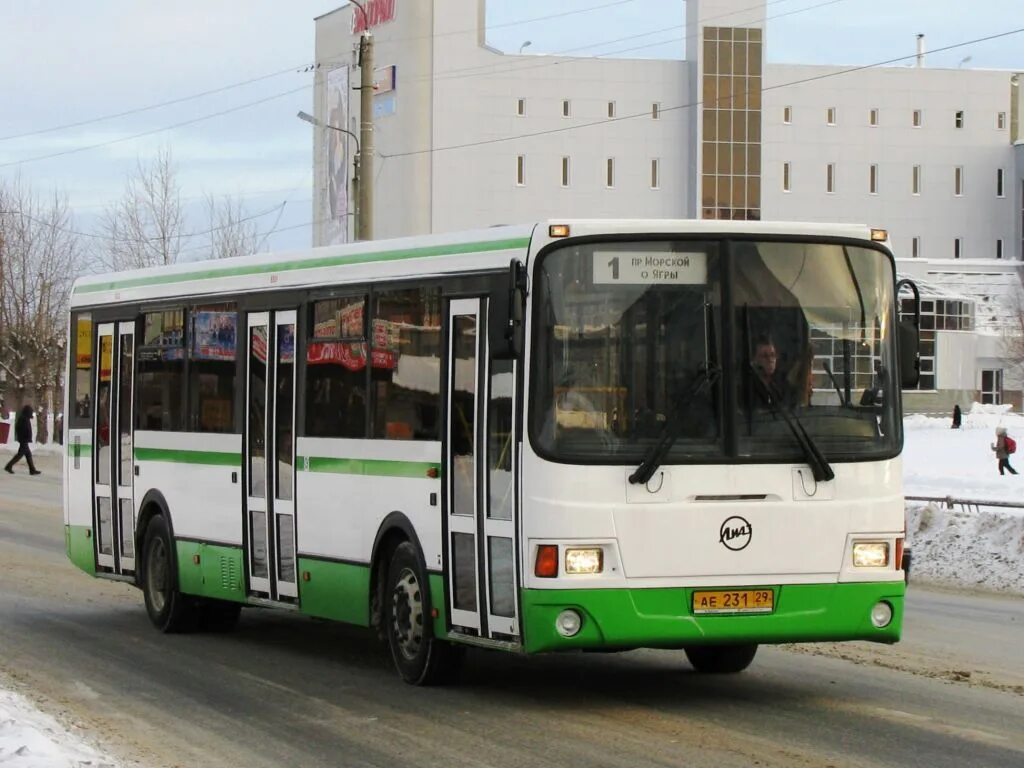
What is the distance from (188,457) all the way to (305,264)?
230 centimetres

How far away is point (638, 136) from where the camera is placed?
109 m

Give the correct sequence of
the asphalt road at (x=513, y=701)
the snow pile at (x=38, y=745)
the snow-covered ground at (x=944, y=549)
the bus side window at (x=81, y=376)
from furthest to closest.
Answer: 1. the bus side window at (x=81, y=376)
2. the asphalt road at (x=513, y=701)
3. the snow-covered ground at (x=944, y=549)
4. the snow pile at (x=38, y=745)

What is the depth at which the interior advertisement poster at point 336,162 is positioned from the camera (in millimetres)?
109625

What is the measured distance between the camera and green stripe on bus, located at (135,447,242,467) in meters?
13.8

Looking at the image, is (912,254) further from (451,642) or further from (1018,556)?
(451,642)

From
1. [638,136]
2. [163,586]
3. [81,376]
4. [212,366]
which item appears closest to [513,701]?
[212,366]

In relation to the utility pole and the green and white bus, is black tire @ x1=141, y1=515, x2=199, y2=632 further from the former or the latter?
the utility pole

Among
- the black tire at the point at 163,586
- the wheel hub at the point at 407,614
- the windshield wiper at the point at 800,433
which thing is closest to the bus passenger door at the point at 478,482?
the wheel hub at the point at 407,614

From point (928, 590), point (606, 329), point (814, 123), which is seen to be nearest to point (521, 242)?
point (606, 329)

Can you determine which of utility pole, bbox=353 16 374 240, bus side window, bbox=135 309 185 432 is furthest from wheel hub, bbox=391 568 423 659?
utility pole, bbox=353 16 374 240

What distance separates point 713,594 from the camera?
10.1 meters

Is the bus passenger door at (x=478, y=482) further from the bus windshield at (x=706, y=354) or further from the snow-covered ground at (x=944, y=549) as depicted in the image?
the snow-covered ground at (x=944, y=549)

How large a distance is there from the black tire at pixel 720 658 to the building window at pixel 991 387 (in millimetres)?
93146

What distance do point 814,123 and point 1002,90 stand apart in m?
13.6
